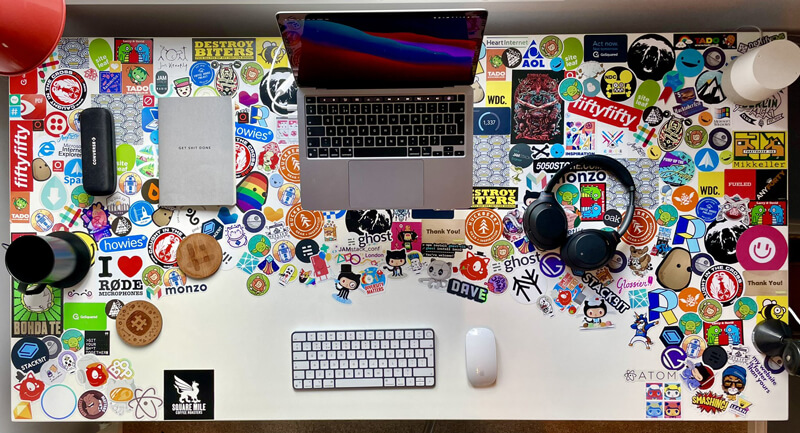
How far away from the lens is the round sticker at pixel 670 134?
93 centimetres

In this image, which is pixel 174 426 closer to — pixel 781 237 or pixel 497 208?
pixel 497 208

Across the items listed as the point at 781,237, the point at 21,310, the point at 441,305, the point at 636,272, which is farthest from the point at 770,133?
the point at 21,310

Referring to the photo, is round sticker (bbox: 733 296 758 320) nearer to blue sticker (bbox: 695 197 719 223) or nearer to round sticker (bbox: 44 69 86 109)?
blue sticker (bbox: 695 197 719 223)

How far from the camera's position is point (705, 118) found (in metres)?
0.92

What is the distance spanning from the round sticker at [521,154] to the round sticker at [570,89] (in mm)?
135

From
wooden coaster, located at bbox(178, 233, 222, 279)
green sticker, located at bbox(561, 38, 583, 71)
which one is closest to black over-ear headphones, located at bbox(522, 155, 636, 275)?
green sticker, located at bbox(561, 38, 583, 71)

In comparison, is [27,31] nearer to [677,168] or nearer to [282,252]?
[282,252]

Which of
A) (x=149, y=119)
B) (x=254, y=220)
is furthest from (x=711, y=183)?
(x=149, y=119)

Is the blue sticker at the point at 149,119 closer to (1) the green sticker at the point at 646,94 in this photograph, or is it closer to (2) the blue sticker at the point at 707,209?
(1) the green sticker at the point at 646,94

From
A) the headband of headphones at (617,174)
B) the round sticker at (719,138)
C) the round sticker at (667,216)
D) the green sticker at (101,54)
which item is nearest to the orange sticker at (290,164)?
the green sticker at (101,54)

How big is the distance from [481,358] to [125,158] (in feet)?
2.84

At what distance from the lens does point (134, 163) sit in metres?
0.93

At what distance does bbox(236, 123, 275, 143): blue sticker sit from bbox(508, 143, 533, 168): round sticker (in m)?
0.51

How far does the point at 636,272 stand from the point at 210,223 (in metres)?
0.91
